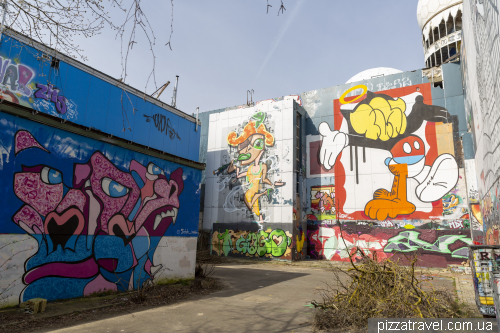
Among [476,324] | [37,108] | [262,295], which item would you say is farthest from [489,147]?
[37,108]

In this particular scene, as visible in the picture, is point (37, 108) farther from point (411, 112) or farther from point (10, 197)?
point (411, 112)

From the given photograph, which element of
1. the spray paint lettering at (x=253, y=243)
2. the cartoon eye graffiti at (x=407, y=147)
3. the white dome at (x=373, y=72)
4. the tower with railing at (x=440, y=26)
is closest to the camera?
the cartoon eye graffiti at (x=407, y=147)

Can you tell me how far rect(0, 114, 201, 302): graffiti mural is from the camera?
22.4 feet

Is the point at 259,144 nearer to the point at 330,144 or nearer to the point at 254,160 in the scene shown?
the point at 254,160

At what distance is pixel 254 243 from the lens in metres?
22.3

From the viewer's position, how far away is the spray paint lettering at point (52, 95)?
25.2 feet

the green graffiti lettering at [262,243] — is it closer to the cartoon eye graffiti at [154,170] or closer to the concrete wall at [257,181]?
the concrete wall at [257,181]

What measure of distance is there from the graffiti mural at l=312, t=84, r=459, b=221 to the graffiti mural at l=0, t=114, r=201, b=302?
14867mm

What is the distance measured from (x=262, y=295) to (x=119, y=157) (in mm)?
6254

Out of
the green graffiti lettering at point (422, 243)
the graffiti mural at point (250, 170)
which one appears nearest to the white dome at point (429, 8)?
the graffiti mural at point (250, 170)

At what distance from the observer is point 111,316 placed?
6664 mm

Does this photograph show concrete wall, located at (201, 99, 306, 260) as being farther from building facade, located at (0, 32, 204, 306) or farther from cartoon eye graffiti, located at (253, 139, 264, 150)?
building facade, located at (0, 32, 204, 306)

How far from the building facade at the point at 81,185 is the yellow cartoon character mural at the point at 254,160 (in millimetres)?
11922

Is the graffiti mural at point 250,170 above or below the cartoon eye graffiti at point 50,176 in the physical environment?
above
